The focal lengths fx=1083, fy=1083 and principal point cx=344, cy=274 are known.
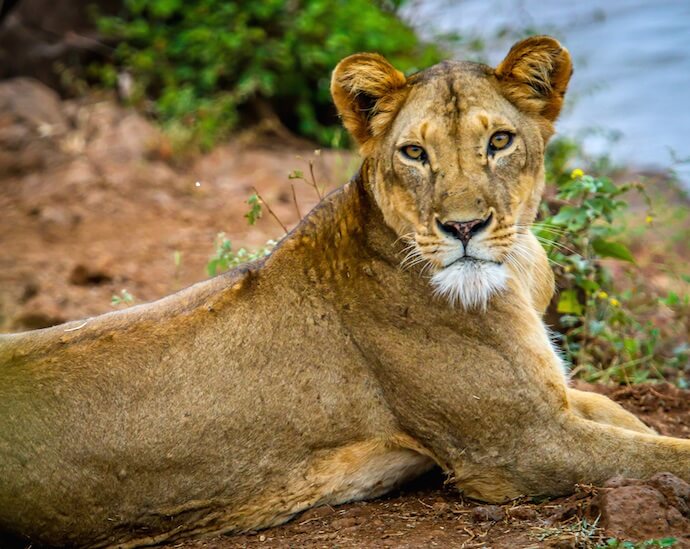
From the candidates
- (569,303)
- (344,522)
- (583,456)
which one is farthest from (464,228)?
(569,303)

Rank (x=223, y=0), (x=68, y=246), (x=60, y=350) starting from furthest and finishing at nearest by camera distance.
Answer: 1. (x=223, y=0)
2. (x=68, y=246)
3. (x=60, y=350)

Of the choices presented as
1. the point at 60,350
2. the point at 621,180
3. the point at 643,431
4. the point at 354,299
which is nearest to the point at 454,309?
the point at 354,299

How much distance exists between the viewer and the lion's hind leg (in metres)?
5.23

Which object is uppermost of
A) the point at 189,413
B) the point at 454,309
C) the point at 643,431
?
the point at 454,309

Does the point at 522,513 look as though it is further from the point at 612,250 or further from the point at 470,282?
the point at 612,250

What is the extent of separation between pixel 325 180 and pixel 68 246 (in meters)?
2.57

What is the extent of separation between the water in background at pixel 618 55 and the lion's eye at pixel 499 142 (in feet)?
22.7

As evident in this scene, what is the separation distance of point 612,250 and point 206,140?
6213 mm

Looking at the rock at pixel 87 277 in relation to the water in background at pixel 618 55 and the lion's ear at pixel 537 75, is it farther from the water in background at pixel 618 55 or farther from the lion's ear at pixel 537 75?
the water in background at pixel 618 55

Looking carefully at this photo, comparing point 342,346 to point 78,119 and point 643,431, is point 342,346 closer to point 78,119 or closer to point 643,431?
point 643,431

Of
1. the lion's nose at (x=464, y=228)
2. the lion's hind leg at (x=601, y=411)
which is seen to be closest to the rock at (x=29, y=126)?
the lion's hind leg at (x=601, y=411)

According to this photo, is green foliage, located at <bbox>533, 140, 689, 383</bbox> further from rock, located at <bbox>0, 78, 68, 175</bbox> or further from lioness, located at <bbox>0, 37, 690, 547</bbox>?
rock, located at <bbox>0, 78, 68, 175</bbox>

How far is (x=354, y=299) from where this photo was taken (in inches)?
197

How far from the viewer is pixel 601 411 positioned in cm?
524
